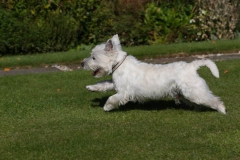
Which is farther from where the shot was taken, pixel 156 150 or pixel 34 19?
pixel 34 19

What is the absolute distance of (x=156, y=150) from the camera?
22.4 ft

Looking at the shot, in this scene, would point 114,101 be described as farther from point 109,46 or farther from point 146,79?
point 109,46

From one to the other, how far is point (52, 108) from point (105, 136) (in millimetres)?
2121

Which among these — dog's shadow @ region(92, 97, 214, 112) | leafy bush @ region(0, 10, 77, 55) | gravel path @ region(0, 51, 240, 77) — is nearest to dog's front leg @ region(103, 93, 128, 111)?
dog's shadow @ region(92, 97, 214, 112)

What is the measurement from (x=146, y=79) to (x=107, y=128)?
3.82 ft

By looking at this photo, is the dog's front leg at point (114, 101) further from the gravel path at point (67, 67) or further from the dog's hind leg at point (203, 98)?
the gravel path at point (67, 67)

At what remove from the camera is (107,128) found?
25.9 ft

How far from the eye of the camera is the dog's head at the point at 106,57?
884 cm

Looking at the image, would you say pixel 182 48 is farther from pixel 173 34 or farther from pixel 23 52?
pixel 23 52

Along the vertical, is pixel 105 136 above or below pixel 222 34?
above

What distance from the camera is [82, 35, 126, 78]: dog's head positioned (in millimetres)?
8836

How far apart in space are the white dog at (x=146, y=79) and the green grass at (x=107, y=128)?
0.86ft

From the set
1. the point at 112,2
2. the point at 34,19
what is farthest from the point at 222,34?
the point at 34,19

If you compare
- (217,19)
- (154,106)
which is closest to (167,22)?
(217,19)
